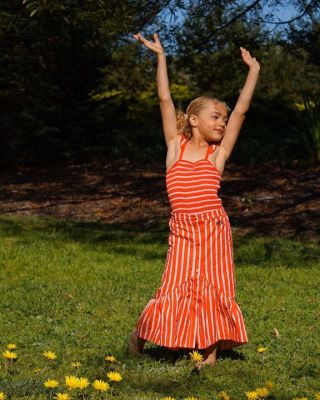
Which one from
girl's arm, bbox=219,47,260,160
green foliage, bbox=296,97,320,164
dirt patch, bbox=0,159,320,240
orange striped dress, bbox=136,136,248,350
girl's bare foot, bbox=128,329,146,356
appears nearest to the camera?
orange striped dress, bbox=136,136,248,350

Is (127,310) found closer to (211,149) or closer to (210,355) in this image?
(210,355)

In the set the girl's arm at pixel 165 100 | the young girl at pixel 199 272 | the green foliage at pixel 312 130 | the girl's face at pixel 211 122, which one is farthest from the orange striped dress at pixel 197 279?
the green foliage at pixel 312 130

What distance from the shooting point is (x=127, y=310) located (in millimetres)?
5602

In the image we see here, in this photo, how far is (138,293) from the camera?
6.25m

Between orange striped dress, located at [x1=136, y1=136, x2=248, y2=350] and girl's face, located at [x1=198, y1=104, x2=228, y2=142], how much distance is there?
21cm

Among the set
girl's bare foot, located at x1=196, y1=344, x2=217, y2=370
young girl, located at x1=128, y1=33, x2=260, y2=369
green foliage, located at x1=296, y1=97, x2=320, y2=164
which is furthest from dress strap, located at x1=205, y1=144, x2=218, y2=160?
green foliage, located at x1=296, y1=97, x2=320, y2=164

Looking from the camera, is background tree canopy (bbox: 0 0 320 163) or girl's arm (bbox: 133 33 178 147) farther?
background tree canopy (bbox: 0 0 320 163)

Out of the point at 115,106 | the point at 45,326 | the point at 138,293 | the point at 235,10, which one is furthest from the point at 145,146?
the point at 45,326

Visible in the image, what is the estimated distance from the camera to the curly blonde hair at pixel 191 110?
4.29 meters

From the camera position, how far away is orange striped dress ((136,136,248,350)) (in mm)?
4105

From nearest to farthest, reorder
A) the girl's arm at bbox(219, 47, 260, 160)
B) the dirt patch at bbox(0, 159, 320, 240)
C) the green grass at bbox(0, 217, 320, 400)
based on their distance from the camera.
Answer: the green grass at bbox(0, 217, 320, 400), the girl's arm at bbox(219, 47, 260, 160), the dirt patch at bbox(0, 159, 320, 240)

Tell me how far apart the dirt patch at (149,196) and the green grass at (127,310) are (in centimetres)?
84

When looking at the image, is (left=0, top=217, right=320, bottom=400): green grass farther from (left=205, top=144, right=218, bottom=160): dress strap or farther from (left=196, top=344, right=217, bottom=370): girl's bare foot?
(left=205, top=144, right=218, bottom=160): dress strap

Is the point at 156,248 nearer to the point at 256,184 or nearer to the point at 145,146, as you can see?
the point at 256,184
